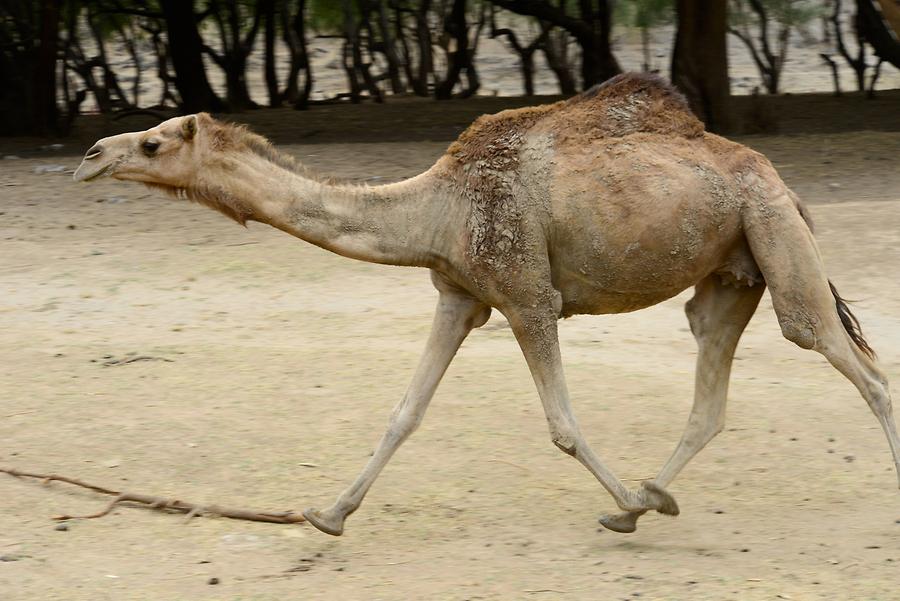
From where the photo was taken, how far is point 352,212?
17.3 feet

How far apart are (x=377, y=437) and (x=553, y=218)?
2038 mm

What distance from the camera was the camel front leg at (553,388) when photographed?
17.3 ft

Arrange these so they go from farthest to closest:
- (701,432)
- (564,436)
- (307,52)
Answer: (307,52)
(701,432)
(564,436)

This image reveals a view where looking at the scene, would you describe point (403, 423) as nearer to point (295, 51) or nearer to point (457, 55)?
point (457, 55)

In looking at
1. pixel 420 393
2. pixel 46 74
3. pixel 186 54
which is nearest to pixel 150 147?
pixel 420 393

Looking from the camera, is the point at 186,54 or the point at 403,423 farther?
the point at 186,54

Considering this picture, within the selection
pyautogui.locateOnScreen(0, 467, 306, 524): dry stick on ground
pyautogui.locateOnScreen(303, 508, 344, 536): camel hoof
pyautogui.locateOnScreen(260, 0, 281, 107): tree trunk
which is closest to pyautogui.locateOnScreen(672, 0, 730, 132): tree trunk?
pyautogui.locateOnScreen(260, 0, 281, 107): tree trunk

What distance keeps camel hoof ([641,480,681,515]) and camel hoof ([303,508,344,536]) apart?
1.27m

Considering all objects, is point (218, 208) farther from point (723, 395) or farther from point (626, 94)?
point (723, 395)

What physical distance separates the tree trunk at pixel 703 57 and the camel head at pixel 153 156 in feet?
34.8

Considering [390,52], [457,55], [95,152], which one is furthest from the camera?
[390,52]

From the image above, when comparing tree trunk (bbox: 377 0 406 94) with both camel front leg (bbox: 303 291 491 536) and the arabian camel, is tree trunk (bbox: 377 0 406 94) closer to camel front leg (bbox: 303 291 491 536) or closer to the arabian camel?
the arabian camel

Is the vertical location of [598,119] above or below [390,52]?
above

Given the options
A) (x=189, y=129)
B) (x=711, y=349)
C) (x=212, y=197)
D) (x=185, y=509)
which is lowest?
(x=185, y=509)
